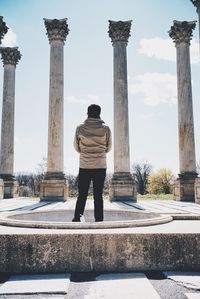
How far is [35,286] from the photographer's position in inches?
329

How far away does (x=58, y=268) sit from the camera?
1001cm

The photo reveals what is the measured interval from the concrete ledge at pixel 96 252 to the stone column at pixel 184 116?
39530 mm

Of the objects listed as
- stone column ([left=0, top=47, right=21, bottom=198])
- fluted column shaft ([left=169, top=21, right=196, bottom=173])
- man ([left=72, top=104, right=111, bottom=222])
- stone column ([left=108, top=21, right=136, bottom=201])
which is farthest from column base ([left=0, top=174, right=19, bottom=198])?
man ([left=72, top=104, right=111, bottom=222])

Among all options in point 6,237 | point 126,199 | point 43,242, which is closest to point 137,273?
point 43,242

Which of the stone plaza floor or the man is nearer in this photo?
the stone plaza floor

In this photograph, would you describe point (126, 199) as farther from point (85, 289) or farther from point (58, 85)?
point (85, 289)

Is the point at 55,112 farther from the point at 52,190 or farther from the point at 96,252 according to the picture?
the point at 96,252

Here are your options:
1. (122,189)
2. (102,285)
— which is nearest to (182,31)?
(122,189)

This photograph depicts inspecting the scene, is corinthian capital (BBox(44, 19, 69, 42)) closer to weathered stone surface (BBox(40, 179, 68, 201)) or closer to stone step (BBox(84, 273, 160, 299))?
weathered stone surface (BBox(40, 179, 68, 201))

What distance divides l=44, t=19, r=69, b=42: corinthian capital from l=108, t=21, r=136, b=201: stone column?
8220mm

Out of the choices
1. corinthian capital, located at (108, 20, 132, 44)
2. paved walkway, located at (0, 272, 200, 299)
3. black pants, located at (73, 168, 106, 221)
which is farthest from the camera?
corinthian capital, located at (108, 20, 132, 44)

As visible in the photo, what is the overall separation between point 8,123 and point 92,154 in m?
46.7

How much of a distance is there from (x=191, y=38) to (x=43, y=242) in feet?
161

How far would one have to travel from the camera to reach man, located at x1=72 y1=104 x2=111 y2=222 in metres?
13.9
